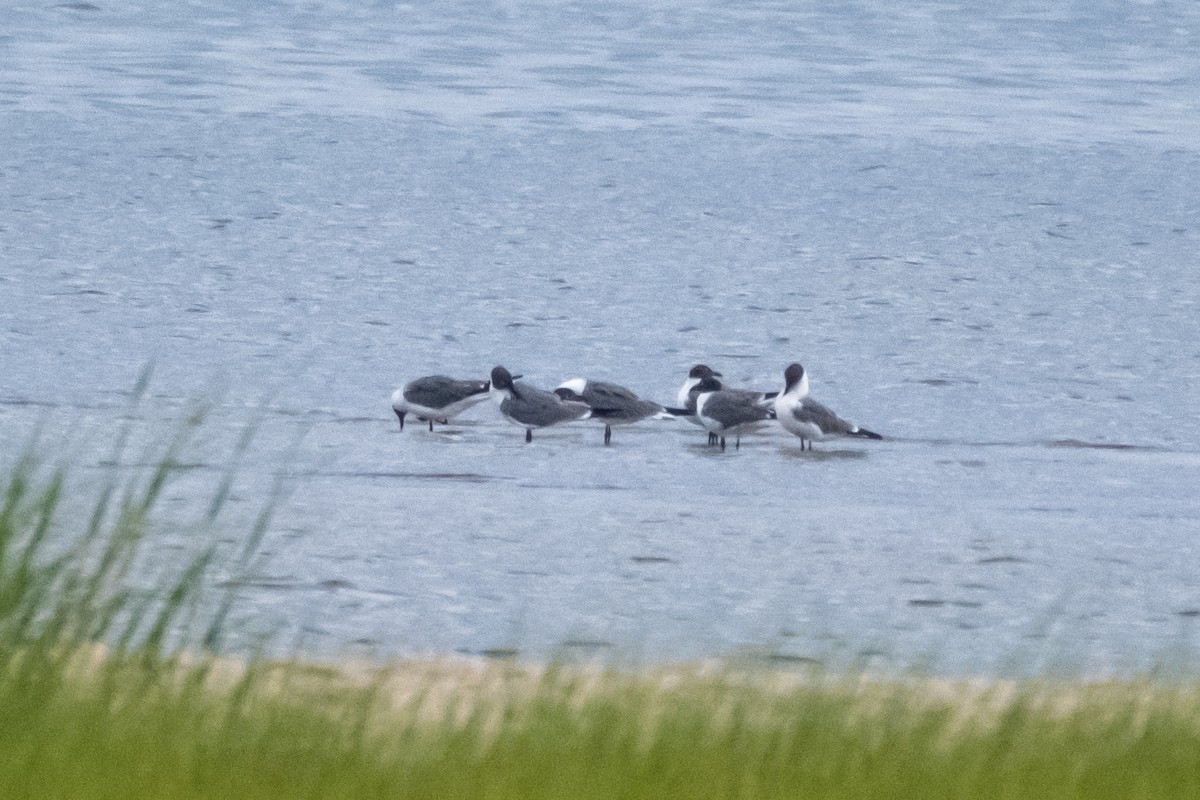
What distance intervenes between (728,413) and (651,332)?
228 inches

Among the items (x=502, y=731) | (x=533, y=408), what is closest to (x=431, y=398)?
(x=533, y=408)

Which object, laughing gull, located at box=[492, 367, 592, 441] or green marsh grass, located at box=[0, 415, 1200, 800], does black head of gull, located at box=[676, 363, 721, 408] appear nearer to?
laughing gull, located at box=[492, 367, 592, 441]

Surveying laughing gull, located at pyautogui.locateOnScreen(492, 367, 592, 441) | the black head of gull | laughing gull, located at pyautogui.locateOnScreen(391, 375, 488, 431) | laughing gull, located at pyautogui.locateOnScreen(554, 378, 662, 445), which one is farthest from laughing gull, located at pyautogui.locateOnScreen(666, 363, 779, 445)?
laughing gull, located at pyautogui.locateOnScreen(391, 375, 488, 431)

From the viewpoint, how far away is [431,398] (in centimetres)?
1483

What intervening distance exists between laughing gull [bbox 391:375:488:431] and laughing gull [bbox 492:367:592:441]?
0.29 metres

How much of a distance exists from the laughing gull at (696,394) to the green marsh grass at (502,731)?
7.62 metres

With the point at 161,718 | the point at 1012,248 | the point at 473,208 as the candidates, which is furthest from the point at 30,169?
the point at 161,718

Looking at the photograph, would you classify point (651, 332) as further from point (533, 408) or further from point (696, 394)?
point (533, 408)

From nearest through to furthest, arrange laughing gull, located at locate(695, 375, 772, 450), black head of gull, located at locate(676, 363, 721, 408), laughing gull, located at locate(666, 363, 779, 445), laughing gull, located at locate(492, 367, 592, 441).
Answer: laughing gull, located at locate(695, 375, 772, 450)
laughing gull, located at locate(492, 367, 592, 441)
laughing gull, located at locate(666, 363, 779, 445)
black head of gull, located at locate(676, 363, 721, 408)

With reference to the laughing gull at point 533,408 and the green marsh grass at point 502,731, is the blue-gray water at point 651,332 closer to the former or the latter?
the laughing gull at point 533,408

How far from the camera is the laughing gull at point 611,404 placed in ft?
49.3

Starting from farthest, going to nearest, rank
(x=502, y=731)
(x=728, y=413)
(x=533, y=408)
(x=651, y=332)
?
(x=651, y=332)
(x=533, y=408)
(x=728, y=413)
(x=502, y=731)

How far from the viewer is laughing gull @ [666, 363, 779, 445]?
15.0 metres

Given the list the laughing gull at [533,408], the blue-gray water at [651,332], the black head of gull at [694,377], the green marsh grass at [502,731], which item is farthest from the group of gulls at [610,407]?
the green marsh grass at [502,731]
